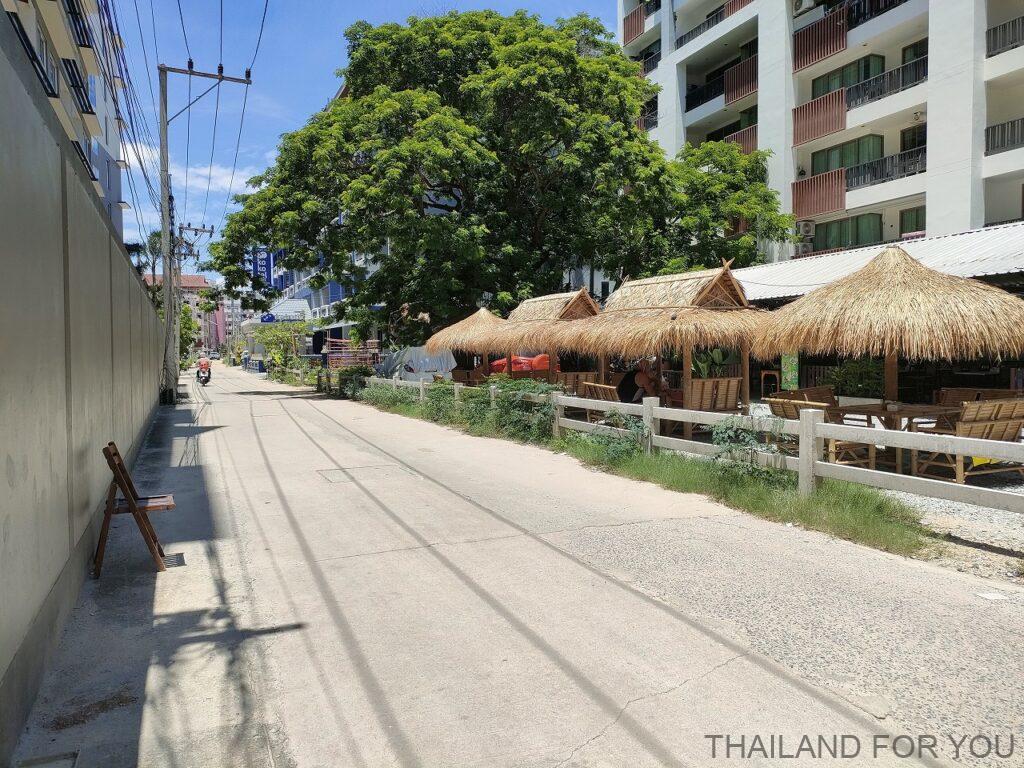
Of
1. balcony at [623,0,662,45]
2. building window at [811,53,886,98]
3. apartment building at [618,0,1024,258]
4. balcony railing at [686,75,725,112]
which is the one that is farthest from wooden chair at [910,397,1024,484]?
balcony at [623,0,662,45]

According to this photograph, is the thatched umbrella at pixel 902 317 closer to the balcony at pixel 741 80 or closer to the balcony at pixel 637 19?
the balcony at pixel 741 80

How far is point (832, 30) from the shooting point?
944 inches

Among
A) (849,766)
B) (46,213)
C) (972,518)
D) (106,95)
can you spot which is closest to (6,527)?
Answer: (46,213)

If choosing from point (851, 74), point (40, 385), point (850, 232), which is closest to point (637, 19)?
point (851, 74)

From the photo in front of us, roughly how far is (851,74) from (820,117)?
64.6 inches

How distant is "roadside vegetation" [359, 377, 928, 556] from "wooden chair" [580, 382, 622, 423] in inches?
29.3

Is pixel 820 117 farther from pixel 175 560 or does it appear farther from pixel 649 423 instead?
pixel 175 560

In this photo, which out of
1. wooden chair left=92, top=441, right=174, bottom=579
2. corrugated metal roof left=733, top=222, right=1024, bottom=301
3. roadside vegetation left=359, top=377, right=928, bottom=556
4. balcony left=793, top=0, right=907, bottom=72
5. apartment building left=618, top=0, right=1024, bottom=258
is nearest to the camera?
wooden chair left=92, top=441, right=174, bottom=579

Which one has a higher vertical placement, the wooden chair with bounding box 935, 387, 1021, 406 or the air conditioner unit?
the air conditioner unit

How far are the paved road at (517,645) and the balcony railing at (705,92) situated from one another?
25.7 m

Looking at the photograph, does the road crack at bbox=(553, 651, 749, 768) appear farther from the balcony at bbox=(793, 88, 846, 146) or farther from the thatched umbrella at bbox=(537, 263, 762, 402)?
the balcony at bbox=(793, 88, 846, 146)

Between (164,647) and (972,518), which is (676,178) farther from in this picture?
(164,647)

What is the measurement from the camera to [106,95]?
42875 mm

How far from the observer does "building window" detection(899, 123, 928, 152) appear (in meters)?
22.6
